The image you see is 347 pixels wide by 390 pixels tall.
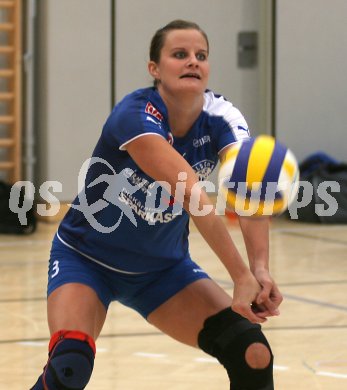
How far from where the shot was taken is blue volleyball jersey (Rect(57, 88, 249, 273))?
320cm

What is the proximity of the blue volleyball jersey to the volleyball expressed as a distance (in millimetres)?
300

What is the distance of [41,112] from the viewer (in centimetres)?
909

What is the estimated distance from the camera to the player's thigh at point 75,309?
3.05 meters

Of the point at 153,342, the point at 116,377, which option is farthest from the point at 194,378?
the point at 153,342

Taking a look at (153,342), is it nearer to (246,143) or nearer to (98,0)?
(246,143)

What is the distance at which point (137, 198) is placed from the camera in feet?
10.7

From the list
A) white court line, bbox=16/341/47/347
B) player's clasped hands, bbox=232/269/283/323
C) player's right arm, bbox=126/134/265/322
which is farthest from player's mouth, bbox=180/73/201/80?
white court line, bbox=16/341/47/347

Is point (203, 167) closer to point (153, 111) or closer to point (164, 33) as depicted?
point (153, 111)

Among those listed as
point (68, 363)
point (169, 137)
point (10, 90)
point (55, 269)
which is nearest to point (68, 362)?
point (68, 363)

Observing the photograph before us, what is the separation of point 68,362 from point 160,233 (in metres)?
0.59

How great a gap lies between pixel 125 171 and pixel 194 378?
4.21 ft

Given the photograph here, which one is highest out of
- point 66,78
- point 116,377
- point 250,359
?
point 66,78

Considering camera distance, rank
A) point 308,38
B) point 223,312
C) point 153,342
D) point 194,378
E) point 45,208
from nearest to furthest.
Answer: point 223,312 → point 194,378 → point 153,342 → point 45,208 → point 308,38

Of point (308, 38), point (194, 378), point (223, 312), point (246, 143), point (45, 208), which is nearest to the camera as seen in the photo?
point (246, 143)
